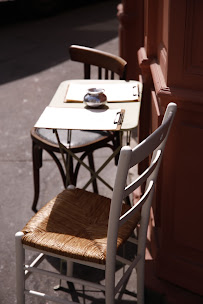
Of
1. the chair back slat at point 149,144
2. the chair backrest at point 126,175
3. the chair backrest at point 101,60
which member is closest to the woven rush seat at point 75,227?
the chair backrest at point 126,175

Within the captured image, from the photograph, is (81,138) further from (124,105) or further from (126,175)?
(126,175)

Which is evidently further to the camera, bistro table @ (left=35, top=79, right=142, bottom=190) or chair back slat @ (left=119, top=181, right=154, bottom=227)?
bistro table @ (left=35, top=79, right=142, bottom=190)

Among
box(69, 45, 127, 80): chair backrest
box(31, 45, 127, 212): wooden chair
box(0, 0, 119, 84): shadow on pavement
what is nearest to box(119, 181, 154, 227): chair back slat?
box(31, 45, 127, 212): wooden chair

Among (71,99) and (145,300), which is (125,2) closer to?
(71,99)

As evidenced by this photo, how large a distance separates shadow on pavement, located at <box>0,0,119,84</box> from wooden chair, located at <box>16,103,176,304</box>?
13.7 feet

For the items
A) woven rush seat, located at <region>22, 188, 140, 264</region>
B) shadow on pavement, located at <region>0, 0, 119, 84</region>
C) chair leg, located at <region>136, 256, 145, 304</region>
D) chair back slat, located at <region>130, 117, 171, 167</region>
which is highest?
chair back slat, located at <region>130, 117, 171, 167</region>

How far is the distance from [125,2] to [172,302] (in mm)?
2784

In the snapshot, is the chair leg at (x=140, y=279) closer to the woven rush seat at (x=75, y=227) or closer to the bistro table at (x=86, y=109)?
the woven rush seat at (x=75, y=227)

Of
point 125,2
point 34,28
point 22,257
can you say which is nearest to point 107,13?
point 34,28

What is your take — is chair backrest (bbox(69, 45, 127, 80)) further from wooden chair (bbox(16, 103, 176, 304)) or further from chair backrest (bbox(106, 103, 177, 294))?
chair backrest (bbox(106, 103, 177, 294))

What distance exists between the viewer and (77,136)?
3.14 metres

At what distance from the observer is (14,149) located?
455 centimetres

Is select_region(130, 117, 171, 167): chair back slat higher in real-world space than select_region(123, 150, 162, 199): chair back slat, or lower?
higher

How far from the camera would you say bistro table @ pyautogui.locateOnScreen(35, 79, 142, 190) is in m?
2.46
